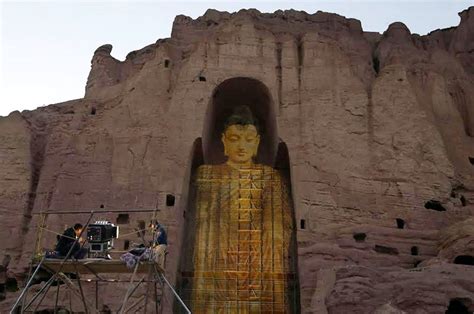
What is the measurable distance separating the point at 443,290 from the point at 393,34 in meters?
11.5

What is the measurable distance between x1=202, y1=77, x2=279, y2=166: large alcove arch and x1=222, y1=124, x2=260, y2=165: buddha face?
0.44 meters

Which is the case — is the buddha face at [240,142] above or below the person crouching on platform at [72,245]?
above

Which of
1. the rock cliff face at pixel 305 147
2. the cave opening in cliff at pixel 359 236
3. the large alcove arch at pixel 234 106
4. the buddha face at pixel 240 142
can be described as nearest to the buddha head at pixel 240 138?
the buddha face at pixel 240 142

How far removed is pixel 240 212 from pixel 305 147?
2.54 meters

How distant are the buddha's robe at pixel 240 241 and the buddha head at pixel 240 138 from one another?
403 millimetres

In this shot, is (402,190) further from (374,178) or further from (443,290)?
(443,290)

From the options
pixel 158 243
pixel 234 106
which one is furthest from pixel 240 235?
pixel 158 243

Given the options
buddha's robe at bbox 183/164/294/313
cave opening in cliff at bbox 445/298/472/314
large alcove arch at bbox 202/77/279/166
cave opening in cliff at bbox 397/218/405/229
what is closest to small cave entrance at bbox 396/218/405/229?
cave opening in cliff at bbox 397/218/405/229

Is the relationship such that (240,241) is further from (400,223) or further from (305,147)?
(400,223)

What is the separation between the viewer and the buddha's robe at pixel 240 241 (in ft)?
51.0

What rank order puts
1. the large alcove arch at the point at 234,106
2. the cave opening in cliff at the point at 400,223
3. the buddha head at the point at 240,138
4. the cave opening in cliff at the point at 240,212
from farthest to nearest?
1. the buddha head at the point at 240,138
2. the large alcove arch at the point at 234,106
3. the cave opening in cliff at the point at 240,212
4. the cave opening in cliff at the point at 400,223

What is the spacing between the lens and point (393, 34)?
20922 mm

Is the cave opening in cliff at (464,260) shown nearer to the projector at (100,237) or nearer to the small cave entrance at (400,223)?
the small cave entrance at (400,223)

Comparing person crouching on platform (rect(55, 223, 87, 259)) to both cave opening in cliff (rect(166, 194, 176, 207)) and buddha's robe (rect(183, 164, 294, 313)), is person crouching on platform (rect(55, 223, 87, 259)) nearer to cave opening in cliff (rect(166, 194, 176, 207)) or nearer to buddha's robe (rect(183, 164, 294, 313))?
cave opening in cliff (rect(166, 194, 176, 207))
